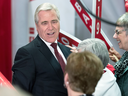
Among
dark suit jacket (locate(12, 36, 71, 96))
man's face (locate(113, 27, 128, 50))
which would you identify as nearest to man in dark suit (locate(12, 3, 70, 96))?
dark suit jacket (locate(12, 36, 71, 96))

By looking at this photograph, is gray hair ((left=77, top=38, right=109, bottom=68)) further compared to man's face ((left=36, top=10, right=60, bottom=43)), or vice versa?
man's face ((left=36, top=10, right=60, bottom=43))

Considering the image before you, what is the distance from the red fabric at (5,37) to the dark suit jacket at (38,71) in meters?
0.70

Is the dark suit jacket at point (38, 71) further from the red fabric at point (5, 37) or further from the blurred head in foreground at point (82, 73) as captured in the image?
the red fabric at point (5, 37)

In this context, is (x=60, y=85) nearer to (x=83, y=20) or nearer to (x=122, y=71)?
(x=122, y=71)

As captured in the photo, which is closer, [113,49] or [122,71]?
[122,71]

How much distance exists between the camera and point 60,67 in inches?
45.3

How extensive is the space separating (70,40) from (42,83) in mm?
926

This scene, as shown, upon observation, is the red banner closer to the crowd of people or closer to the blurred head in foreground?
the crowd of people

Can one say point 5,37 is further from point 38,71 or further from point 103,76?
point 103,76

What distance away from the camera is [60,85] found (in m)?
1.12

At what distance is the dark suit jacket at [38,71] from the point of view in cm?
106

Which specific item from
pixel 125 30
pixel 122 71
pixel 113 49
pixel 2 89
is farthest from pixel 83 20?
pixel 2 89

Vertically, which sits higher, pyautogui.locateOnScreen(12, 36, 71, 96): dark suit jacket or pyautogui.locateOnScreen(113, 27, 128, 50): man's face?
pyautogui.locateOnScreen(113, 27, 128, 50): man's face

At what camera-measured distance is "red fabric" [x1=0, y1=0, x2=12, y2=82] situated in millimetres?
1681
